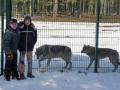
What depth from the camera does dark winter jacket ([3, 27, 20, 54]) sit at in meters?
9.48

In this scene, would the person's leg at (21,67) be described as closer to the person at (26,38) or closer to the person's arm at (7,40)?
the person at (26,38)

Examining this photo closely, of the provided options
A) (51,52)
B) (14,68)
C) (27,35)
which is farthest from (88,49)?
(14,68)

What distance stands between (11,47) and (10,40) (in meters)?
0.20

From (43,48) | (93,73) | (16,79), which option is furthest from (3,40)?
(93,73)

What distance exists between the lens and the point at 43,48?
1109cm

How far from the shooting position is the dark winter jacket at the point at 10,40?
9477 millimetres

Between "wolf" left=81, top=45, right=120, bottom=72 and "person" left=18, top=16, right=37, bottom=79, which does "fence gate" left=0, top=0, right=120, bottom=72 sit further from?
"person" left=18, top=16, right=37, bottom=79

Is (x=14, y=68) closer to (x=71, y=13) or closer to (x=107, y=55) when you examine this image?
(x=71, y=13)

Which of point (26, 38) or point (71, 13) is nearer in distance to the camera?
point (26, 38)

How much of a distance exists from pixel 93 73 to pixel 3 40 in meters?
2.72

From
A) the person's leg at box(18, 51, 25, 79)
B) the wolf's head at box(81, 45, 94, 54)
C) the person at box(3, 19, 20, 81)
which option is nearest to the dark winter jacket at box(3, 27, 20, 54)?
the person at box(3, 19, 20, 81)

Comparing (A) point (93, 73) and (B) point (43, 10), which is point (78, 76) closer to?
(A) point (93, 73)


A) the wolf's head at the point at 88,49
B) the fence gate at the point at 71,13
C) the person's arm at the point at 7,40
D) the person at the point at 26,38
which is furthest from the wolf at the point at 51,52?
the person's arm at the point at 7,40

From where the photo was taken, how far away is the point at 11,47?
963 cm
